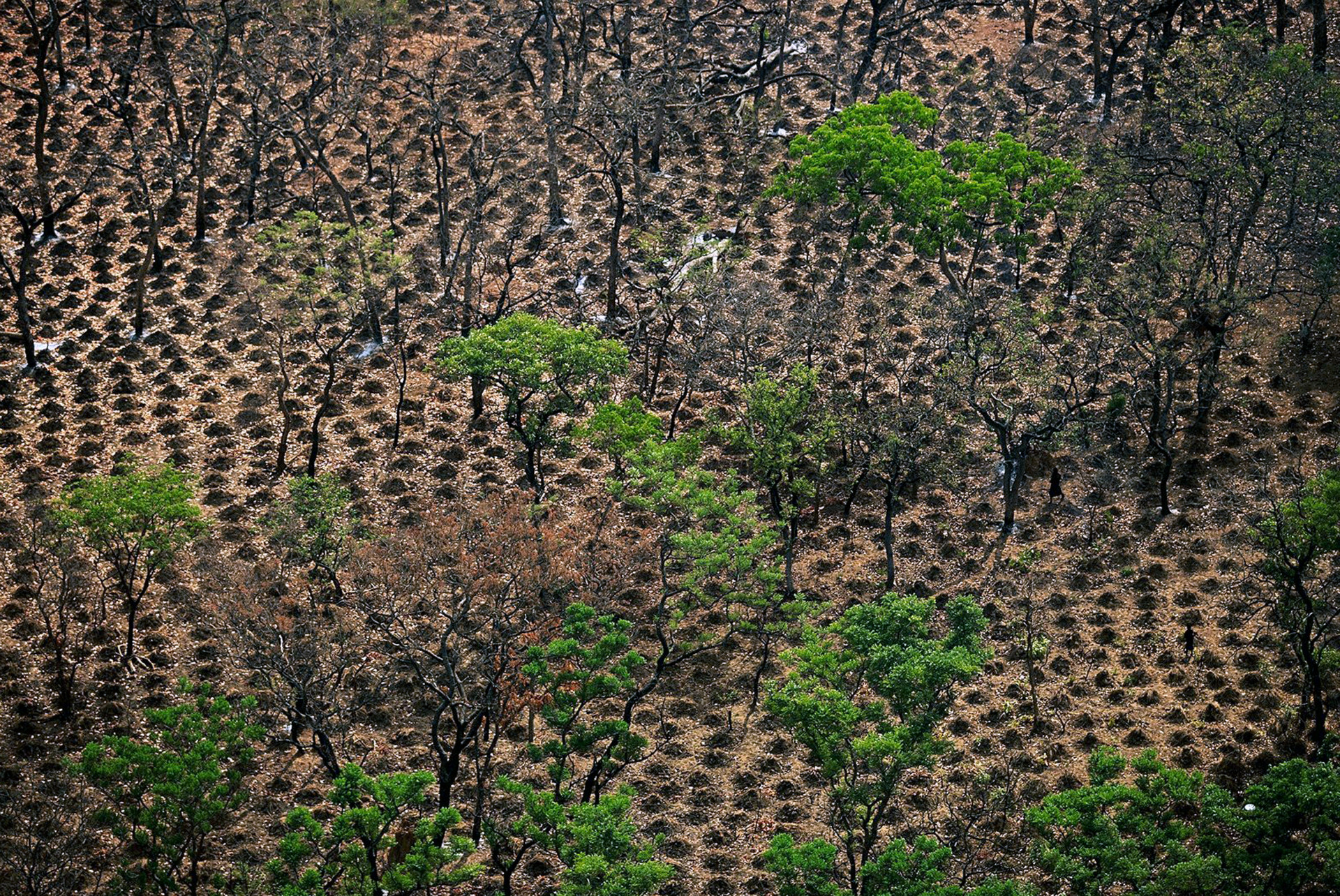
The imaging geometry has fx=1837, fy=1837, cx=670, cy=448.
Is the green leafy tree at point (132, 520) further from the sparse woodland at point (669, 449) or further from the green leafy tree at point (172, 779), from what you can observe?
the green leafy tree at point (172, 779)

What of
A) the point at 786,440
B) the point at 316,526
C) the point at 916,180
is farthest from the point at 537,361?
the point at 916,180

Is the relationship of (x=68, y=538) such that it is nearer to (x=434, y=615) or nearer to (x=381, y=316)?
(x=434, y=615)

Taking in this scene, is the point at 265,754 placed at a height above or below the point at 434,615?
below


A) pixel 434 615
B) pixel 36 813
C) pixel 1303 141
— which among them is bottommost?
pixel 36 813

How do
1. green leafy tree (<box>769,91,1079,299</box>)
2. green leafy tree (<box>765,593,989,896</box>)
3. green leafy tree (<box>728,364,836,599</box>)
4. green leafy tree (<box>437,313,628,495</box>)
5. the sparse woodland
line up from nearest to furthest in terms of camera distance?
green leafy tree (<box>765,593,989,896</box>)
the sparse woodland
green leafy tree (<box>437,313,628,495</box>)
green leafy tree (<box>728,364,836,599</box>)
green leafy tree (<box>769,91,1079,299</box>)

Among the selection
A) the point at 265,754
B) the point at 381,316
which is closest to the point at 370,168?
the point at 381,316

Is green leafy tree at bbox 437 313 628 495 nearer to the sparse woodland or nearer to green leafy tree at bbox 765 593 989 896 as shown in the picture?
the sparse woodland

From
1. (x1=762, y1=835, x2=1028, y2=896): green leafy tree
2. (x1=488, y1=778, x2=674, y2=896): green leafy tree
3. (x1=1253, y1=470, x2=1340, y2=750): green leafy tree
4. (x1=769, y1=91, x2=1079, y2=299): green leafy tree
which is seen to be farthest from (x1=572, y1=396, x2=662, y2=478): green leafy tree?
(x1=1253, y1=470, x2=1340, y2=750): green leafy tree
